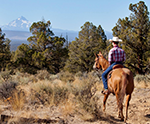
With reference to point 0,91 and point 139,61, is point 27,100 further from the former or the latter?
point 139,61

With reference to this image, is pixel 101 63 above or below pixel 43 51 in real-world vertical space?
below

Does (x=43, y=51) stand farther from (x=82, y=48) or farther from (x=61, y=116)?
(x=61, y=116)

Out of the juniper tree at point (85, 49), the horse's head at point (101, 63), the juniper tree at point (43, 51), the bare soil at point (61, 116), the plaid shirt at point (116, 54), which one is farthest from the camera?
the juniper tree at point (43, 51)

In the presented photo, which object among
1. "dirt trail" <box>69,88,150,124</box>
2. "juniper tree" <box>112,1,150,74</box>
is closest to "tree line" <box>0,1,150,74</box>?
"juniper tree" <box>112,1,150,74</box>

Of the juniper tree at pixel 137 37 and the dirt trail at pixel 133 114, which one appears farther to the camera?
the juniper tree at pixel 137 37

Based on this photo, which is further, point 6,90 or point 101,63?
point 6,90

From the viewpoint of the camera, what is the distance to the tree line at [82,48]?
564 inches

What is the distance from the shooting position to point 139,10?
14625mm

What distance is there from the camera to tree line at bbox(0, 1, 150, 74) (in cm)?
1433

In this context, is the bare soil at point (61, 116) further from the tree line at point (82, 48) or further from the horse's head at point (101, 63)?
the tree line at point (82, 48)

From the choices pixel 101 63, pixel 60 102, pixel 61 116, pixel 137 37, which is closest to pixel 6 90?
pixel 60 102

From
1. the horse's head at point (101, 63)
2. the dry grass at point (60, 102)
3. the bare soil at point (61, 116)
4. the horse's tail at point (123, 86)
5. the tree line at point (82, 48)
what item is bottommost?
the bare soil at point (61, 116)

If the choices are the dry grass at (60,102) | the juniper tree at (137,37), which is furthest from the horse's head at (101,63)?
the juniper tree at (137,37)

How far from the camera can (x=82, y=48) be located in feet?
66.2
